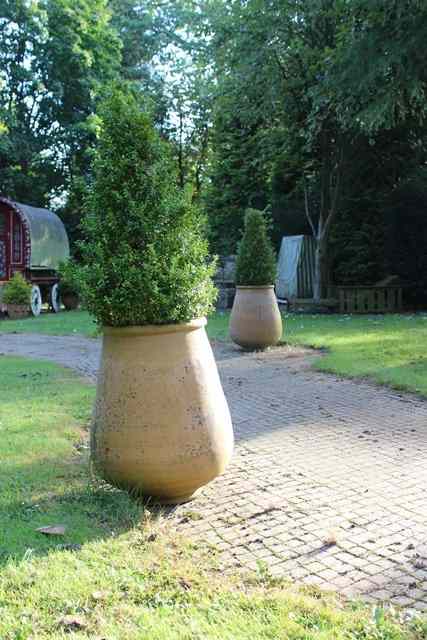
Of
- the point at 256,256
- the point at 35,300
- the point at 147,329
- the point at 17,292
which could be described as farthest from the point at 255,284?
the point at 35,300

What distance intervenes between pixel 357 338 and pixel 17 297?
37.5 feet

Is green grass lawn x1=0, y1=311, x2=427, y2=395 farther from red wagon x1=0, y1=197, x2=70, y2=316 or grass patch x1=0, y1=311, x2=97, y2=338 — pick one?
red wagon x1=0, y1=197, x2=70, y2=316

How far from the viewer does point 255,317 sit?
31.8 feet

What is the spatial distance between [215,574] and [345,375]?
535 cm

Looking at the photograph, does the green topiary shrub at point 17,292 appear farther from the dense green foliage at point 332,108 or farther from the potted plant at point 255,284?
the potted plant at point 255,284

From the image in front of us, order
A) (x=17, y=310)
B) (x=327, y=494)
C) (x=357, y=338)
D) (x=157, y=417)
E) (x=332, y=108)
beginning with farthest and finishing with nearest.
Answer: (x=17, y=310), (x=332, y=108), (x=357, y=338), (x=327, y=494), (x=157, y=417)

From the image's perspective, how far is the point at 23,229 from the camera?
20.3 meters

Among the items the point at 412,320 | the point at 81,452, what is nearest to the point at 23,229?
the point at 412,320

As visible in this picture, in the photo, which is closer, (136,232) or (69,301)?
(136,232)

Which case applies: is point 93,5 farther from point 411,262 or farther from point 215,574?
point 215,574

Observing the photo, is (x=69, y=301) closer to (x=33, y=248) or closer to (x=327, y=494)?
(x=33, y=248)

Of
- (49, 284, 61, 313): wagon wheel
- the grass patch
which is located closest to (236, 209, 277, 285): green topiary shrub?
the grass patch

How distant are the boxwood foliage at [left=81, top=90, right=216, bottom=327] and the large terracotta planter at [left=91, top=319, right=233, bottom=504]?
14 centimetres

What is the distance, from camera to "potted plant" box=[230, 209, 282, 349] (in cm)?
964
